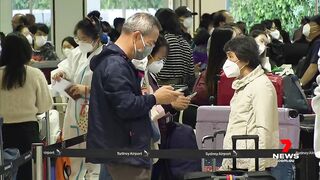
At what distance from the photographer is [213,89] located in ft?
23.5

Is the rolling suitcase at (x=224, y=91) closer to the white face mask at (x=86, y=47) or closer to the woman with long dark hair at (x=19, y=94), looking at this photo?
the white face mask at (x=86, y=47)

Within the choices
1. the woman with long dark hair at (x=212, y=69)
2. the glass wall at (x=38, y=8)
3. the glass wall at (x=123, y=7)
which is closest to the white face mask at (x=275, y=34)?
the glass wall at (x=123, y=7)

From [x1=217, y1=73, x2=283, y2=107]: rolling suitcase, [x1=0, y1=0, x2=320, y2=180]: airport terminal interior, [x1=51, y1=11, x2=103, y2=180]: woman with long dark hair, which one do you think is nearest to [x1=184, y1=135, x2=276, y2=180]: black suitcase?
[x1=0, y1=0, x2=320, y2=180]: airport terminal interior

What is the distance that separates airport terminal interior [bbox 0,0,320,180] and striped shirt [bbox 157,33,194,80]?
0.01m

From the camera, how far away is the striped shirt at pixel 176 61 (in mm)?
7867

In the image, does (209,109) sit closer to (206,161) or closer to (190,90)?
(206,161)

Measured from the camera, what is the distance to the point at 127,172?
4523 mm

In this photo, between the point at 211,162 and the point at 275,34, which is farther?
the point at 275,34

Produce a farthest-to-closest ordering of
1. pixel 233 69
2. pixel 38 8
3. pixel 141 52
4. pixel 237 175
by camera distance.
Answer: pixel 38 8
pixel 233 69
pixel 237 175
pixel 141 52

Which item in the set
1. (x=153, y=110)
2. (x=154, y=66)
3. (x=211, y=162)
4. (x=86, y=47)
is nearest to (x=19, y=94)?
(x=86, y=47)

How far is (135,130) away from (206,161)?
1.64m

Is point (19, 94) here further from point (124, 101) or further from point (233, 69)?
point (124, 101)

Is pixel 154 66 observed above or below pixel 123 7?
below

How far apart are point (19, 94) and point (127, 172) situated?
2.07 m
